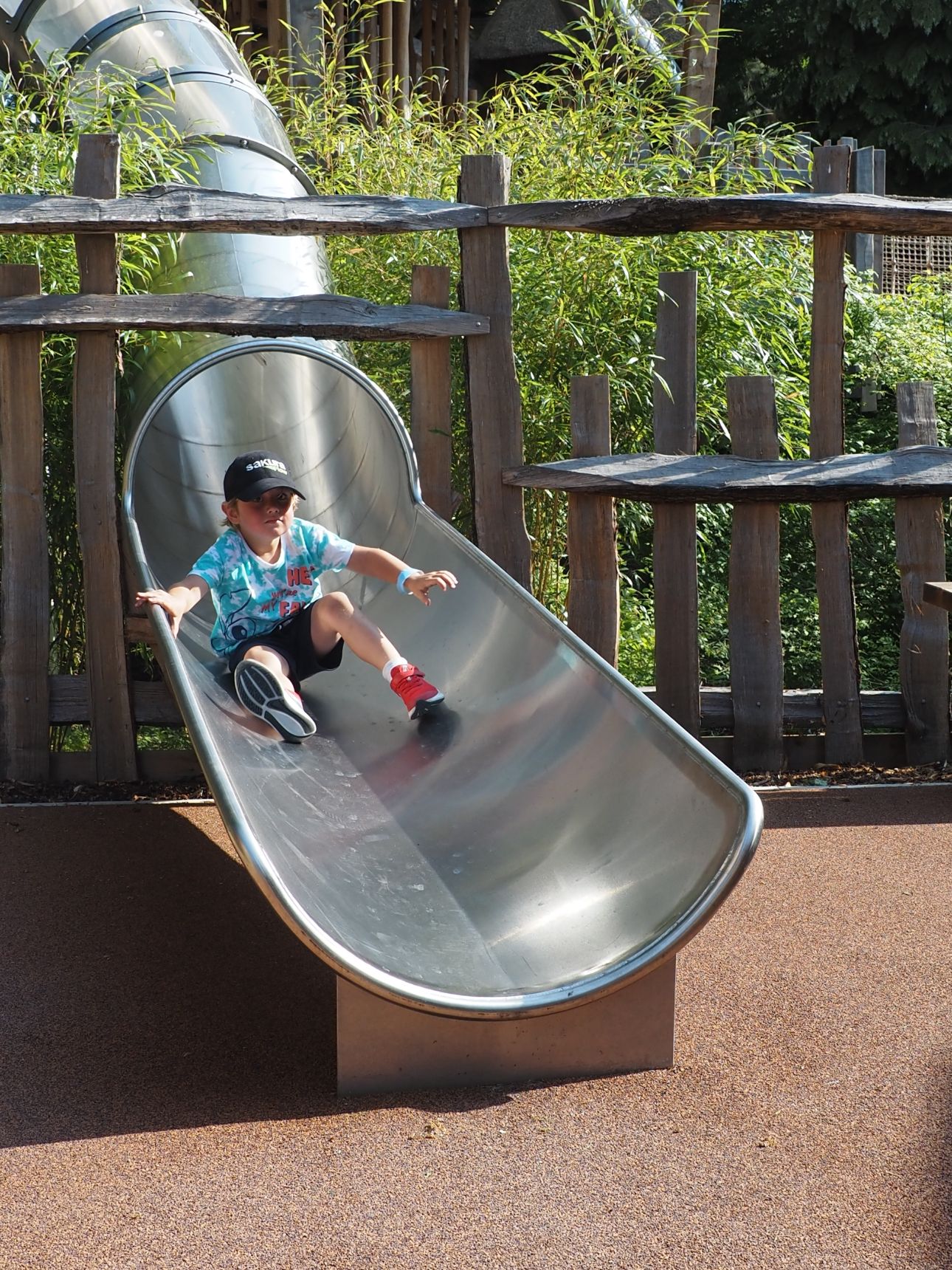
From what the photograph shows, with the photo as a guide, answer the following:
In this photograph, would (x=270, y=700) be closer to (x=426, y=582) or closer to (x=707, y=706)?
(x=426, y=582)

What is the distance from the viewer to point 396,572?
388 centimetres

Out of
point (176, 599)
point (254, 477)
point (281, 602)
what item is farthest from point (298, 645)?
point (176, 599)

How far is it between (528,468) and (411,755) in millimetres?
1340

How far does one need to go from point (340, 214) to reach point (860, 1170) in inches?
129

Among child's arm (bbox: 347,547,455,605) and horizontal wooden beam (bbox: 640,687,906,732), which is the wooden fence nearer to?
horizontal wooden beam (bbox: 640,687,906,732)

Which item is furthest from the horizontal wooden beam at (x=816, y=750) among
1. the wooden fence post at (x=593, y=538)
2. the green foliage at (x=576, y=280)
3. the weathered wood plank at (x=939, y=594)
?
the green foliage at (x=576, y=280)

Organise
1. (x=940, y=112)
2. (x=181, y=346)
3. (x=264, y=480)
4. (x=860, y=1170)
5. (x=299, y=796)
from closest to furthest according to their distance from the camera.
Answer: (x=860, y=1170), (x=299, y=796), (x=264, y=480), (x=181, y=346), (x=940, y=112)

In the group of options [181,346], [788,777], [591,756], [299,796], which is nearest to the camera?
[591,756]

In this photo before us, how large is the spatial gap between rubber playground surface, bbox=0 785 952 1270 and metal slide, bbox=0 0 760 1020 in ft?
0.84

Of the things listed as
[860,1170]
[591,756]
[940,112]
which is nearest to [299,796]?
[591,756]

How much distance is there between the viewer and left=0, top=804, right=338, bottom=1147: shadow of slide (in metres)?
2.39

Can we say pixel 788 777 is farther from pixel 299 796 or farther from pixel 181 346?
pixel 181 346

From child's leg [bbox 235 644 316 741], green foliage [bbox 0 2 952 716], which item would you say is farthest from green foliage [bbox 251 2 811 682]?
child's leg [bbox 235 644 316 741]

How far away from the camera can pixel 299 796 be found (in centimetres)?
330
